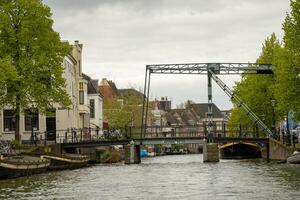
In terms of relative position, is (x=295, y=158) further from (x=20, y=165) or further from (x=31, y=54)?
(x=31, y=54)

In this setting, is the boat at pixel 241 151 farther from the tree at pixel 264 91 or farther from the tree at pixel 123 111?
the tree at pixel 123 111

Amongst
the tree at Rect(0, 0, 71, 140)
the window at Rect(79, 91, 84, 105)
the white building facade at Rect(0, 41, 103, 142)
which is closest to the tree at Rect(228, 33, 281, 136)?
the white building facade at Rect(0, 41, 103, 142)

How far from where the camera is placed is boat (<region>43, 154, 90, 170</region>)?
48.8 meters

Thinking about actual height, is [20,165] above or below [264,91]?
below

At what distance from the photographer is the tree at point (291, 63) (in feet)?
156

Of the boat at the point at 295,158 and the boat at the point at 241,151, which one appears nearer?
the boat at the point at 295,158

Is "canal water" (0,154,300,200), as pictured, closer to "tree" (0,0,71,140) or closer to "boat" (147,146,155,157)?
"tree" (0,0,71,140)

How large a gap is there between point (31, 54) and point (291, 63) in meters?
18.0

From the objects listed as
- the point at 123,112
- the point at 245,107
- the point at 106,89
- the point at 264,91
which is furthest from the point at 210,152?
the point at 106,89

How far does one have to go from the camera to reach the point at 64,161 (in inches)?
2002

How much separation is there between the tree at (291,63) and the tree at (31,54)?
50.4 ft

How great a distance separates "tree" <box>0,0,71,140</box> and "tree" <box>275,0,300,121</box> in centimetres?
1535

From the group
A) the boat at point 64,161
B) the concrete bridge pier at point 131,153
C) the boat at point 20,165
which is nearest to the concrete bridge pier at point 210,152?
the concrete bridge pier at point 131,153

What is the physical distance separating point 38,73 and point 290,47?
1740 cm
